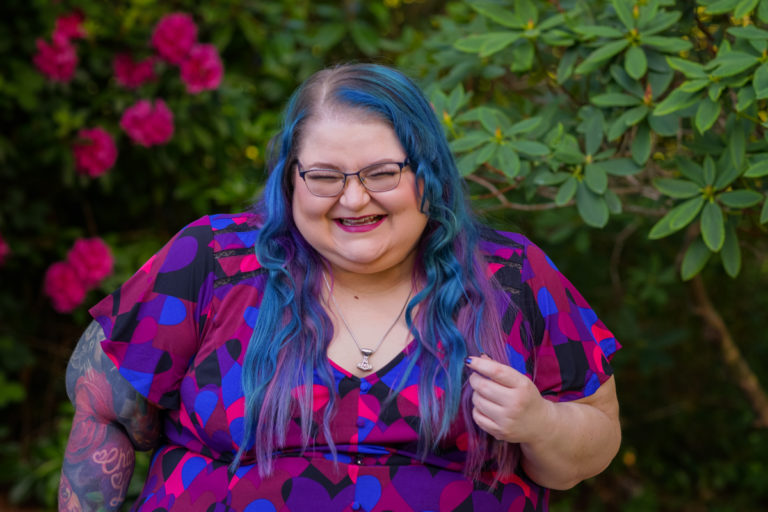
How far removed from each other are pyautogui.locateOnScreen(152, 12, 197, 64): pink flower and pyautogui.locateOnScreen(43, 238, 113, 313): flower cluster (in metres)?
0.80

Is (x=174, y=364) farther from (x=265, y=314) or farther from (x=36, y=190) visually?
(x=36, y=190)

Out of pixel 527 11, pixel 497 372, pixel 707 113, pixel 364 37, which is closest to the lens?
pixel 497 372

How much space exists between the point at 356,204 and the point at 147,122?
5.92 ft

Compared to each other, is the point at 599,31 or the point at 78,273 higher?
the point at 599,31

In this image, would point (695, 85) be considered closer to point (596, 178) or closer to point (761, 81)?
point (761, 81)

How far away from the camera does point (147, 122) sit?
3342 millimetres

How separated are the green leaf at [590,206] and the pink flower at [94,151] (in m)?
1.96

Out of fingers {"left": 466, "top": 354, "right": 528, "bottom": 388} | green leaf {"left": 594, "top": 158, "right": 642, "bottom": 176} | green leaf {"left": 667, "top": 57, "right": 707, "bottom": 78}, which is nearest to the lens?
fingers {"left": 466, "top": 354, "right": 528, "bottom": 388}

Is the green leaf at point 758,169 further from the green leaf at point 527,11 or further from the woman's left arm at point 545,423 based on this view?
the green leaf at point 527,11

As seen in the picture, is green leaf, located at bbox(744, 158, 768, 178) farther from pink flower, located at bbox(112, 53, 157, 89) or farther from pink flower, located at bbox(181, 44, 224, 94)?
pink flower, located at bbox(112, 53, 157, 89)

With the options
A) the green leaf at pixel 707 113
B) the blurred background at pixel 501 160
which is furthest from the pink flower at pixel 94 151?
the green leaf at pixel 707 113

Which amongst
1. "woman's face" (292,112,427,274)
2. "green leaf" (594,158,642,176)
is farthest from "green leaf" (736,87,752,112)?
"woman's face" (292,112,427,274)

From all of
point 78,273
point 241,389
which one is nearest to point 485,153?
point 241,389

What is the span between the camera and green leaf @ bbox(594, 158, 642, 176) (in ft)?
7.29
